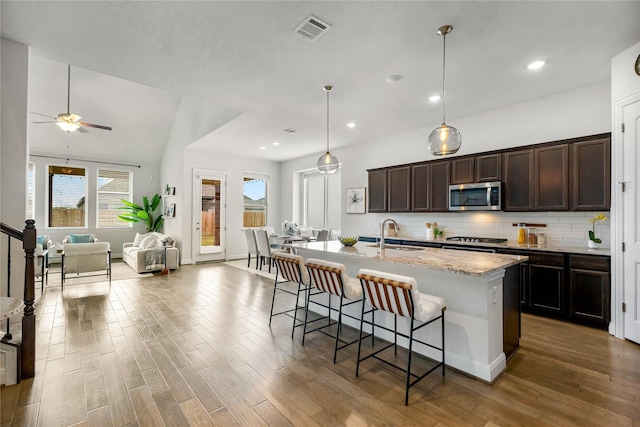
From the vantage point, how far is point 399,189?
5.75 metres

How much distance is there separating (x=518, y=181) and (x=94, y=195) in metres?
10.2

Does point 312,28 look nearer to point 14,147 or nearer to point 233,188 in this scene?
point 14,147

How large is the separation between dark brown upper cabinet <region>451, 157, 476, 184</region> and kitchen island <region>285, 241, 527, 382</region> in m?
2.23

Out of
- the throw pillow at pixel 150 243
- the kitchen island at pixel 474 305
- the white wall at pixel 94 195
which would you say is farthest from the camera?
the white wall at pixel 94 195

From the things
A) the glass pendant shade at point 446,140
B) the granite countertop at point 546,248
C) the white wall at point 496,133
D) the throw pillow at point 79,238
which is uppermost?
the white wall at point 496,133

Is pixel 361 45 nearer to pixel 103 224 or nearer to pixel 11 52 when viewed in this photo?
pixel 11 52

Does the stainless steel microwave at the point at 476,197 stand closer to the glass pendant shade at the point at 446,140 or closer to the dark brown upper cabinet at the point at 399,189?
the dark brown upper cabinet at the point at 399,189

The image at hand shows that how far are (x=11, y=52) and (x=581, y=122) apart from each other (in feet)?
21.3

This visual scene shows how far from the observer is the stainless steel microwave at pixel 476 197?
4340 millimetres

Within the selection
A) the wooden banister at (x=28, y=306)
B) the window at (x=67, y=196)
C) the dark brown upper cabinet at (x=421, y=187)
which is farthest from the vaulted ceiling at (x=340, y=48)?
the window at (x=67, y=196)

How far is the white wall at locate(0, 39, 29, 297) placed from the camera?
9.34 feet

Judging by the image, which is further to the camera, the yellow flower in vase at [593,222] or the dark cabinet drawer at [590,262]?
the yellow flower in vase at [593,222]

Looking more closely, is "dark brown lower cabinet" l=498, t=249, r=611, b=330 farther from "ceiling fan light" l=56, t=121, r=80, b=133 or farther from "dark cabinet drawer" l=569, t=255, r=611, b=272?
"ceiling fan light" l=56, t=121, r=80, b=133

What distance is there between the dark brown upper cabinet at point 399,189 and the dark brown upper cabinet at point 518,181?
5.34ft
